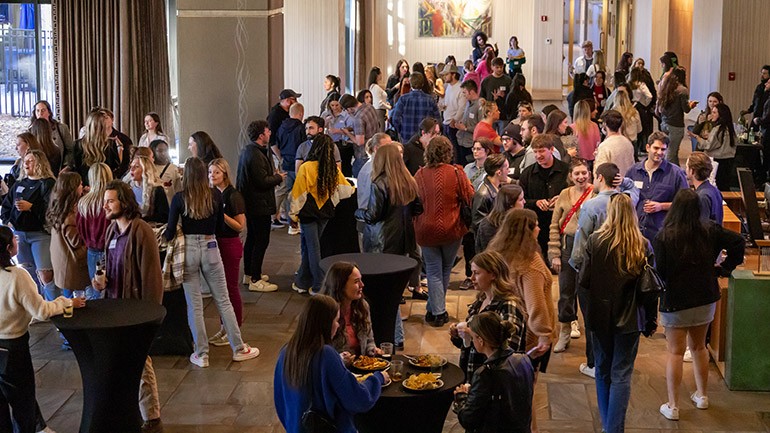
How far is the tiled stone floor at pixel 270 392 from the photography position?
666cm

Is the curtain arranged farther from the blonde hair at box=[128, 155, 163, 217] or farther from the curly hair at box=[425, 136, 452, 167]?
the curly hair at box=[425, 136, 452, 167]

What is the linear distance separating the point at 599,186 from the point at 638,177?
1384 millimetres

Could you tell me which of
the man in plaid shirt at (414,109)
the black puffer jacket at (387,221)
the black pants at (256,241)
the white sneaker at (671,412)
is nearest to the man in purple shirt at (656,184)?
the black puffer jacket at (387,221)

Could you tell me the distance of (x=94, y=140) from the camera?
9797 millimetres

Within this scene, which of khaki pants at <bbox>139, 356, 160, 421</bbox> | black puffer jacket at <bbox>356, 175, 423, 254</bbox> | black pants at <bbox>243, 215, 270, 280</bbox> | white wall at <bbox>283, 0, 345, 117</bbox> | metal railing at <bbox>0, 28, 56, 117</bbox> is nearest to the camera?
khaki pants at <bbox>139, 356, 160, 421</bbox>

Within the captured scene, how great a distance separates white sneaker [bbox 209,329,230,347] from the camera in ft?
27.0

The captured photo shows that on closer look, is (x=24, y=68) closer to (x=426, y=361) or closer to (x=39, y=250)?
(x=39, y=250)

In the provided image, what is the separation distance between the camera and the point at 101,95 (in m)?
14.5

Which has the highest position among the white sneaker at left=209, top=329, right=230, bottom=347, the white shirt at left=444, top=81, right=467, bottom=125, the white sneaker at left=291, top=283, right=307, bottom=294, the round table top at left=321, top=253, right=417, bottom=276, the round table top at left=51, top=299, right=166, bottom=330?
the white shirt at left=444, top=81, right=467, bottom=125

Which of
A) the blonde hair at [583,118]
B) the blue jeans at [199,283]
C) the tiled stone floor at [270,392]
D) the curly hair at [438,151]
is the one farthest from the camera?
the blonde hair at [583,118]

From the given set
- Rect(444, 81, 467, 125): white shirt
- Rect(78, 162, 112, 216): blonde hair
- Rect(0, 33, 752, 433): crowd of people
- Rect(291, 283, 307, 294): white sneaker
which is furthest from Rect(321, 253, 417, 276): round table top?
Rect(444, 81, 467, 125): white shirt

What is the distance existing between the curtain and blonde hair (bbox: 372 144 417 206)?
23.6 ft

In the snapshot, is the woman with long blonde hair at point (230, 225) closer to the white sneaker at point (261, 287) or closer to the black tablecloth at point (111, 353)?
the white sneaker at point (261, 287)

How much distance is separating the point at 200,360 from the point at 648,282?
11.1 ft
